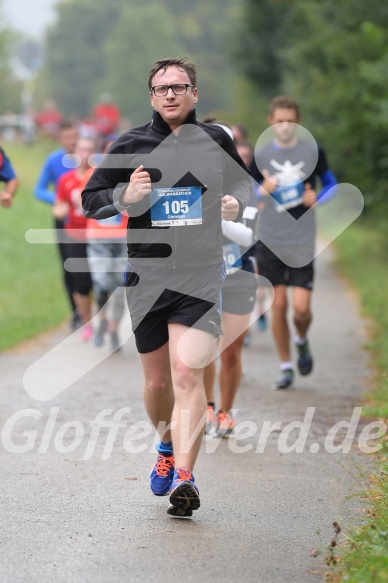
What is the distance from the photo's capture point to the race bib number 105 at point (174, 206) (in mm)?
6156

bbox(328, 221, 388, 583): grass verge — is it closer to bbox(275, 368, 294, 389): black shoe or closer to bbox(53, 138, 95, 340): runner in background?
bbox(275, 368, 294, 389): black shoe

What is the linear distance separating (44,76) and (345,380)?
134709 millimetres

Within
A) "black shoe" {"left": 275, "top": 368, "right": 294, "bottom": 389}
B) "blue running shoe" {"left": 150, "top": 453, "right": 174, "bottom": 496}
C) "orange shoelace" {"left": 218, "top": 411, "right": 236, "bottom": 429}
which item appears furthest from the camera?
"black shoe" {"left": 275, "top": 368, "right": 294, "bottom": 389}

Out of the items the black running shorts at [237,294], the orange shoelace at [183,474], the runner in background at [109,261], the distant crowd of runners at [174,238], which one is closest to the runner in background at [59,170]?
the runner in background at [109,261]

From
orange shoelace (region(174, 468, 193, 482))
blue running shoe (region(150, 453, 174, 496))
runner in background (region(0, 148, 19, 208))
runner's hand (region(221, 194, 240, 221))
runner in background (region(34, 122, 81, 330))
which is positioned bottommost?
runner in background (region(34, 122, 81, 330))

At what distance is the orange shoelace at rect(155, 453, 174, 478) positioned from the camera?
6473 mm

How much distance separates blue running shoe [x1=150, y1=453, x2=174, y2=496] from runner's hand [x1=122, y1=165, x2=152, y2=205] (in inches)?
55.1

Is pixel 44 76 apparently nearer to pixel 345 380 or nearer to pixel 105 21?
pixel 105 21

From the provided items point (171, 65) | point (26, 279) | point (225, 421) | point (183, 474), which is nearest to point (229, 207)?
point (171, 65)

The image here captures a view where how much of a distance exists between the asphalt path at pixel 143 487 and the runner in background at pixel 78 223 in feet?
6.38

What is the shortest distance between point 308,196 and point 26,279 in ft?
38.3

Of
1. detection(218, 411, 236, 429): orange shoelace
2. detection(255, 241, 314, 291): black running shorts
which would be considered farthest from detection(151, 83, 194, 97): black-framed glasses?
detection(255, 241, 314, 291): black running shorts

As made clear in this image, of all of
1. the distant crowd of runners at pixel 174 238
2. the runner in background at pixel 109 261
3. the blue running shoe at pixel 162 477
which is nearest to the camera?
the distant crowd of runners at pixel 174 238

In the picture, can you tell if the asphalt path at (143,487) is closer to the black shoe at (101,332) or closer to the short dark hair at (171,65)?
the black shoe at (101,332)
